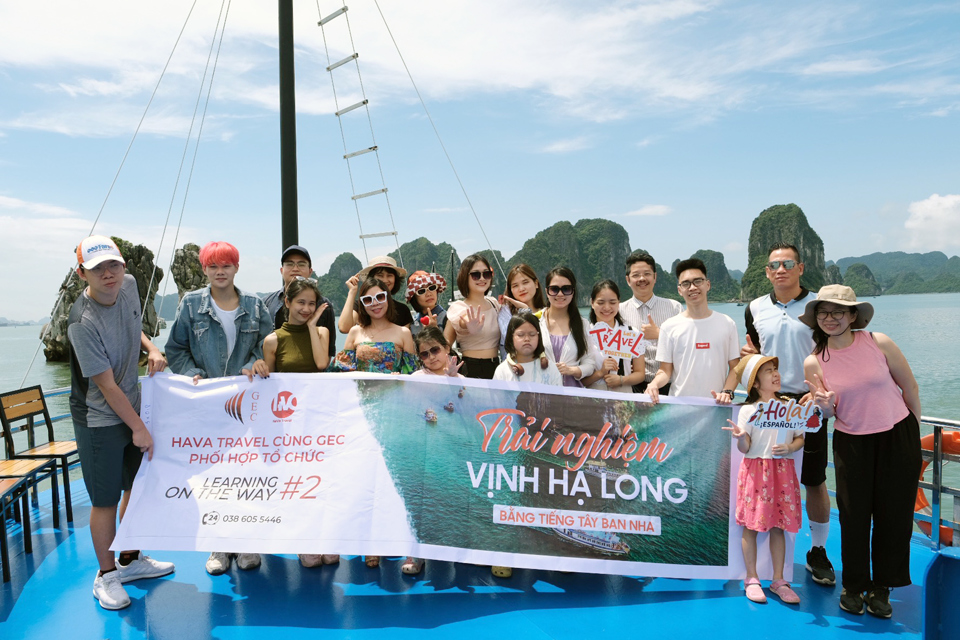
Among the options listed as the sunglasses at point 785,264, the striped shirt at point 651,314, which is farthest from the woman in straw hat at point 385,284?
the sunglasses at point 785,264

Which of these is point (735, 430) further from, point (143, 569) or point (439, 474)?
point (143, 569)

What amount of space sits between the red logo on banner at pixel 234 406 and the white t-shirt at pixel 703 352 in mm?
2498

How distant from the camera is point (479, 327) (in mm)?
3787

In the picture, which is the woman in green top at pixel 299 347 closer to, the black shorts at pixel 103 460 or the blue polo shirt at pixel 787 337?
the black shorts at pixel 103 460

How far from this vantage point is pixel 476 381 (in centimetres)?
335

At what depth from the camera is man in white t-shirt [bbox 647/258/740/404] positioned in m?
3.37

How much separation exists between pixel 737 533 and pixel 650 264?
1.73 meters

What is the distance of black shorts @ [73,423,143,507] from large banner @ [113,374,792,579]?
16 centimetres

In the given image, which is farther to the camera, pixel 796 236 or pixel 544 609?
Result: pixel 796 236

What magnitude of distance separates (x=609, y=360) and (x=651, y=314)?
1.82 ft

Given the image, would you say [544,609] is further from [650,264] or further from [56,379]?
[56,379]

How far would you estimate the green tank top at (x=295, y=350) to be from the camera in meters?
3.47

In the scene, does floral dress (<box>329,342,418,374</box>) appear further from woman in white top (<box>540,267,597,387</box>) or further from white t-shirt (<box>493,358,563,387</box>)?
woman in white top (<box>540,267,597,387</box>)

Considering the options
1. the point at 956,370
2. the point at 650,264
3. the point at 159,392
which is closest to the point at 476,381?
the point at 650,264
